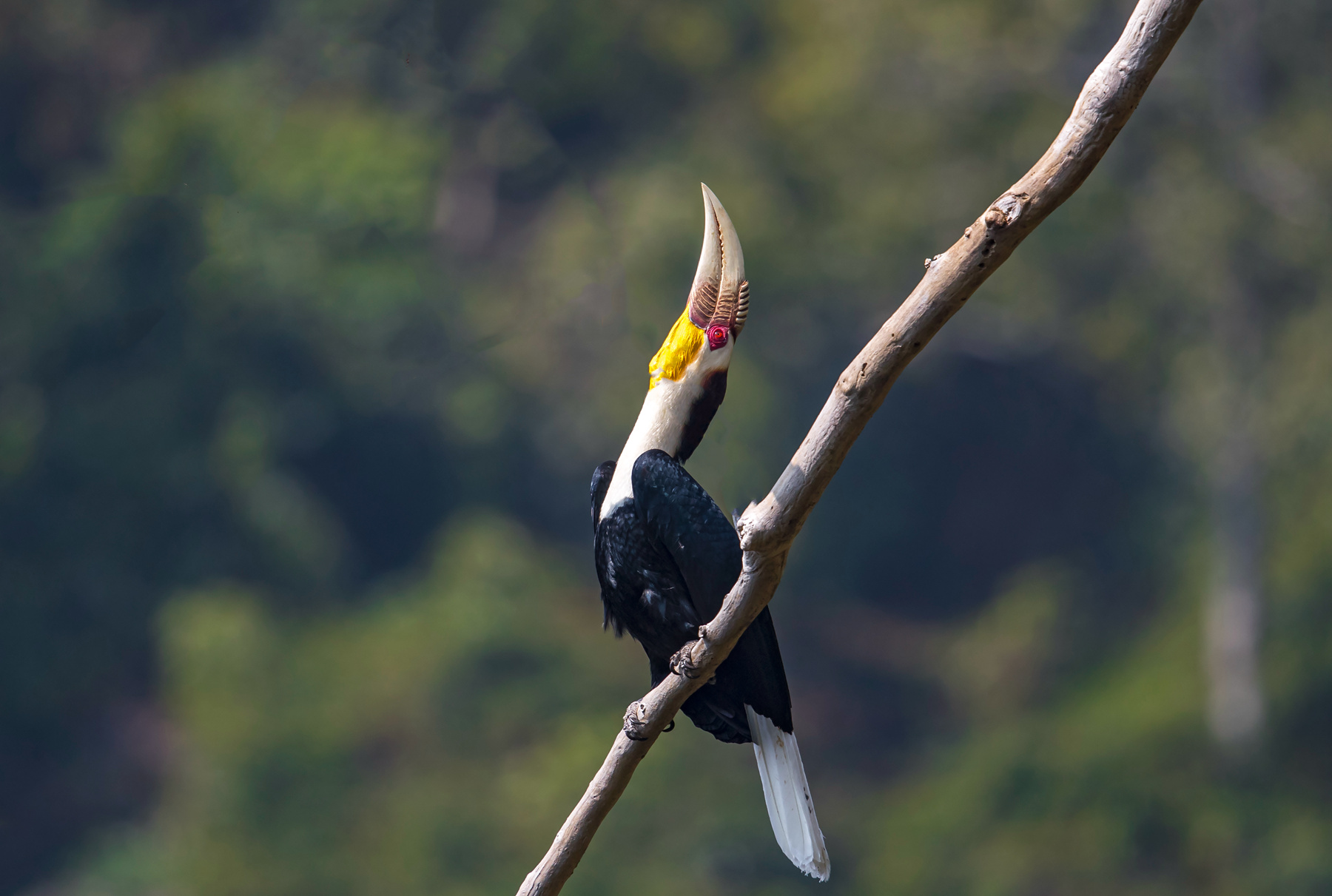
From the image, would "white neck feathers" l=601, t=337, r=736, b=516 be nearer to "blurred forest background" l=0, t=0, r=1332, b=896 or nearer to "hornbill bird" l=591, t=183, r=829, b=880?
"hornbill bird" l=591, t=183, r=829, b=880

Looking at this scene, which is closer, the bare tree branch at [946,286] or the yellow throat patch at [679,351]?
the bare tree branch at [946,286]

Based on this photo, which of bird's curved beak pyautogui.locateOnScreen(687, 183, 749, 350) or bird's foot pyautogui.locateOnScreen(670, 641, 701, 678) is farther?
bird's curved beak pyautogui.locateOnScreen(687, 183, 749, 350)

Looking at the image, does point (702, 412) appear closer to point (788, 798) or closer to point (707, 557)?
point (707, 557)

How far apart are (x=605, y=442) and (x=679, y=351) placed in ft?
17.1

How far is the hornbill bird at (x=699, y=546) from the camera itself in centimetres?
149

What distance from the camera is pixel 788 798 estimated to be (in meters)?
1.58

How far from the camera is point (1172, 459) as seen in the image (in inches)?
284

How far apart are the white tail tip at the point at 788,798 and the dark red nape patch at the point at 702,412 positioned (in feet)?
1.27

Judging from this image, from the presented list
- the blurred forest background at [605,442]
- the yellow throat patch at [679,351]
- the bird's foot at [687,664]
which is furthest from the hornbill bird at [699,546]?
the blurred forest background at [605,442]

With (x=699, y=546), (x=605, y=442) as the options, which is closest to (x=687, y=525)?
(x=699, y=546)

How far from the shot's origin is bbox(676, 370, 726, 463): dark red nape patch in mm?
1502

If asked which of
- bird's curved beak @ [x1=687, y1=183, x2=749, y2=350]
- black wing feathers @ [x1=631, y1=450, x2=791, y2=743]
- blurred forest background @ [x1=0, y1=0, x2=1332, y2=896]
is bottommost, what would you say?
black wing feathers @ [x1=631, y1=450, x2=791, y2=743]

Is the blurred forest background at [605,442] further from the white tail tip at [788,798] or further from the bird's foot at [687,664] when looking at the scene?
the bird's foot at [687,664]

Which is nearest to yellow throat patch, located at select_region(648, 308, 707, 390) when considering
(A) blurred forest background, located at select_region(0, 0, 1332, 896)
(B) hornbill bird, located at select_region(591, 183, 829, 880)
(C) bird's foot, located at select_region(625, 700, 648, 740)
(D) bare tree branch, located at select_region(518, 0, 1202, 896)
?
(B) hornbill bird, located at select_region(591, 183, 829, 880)
